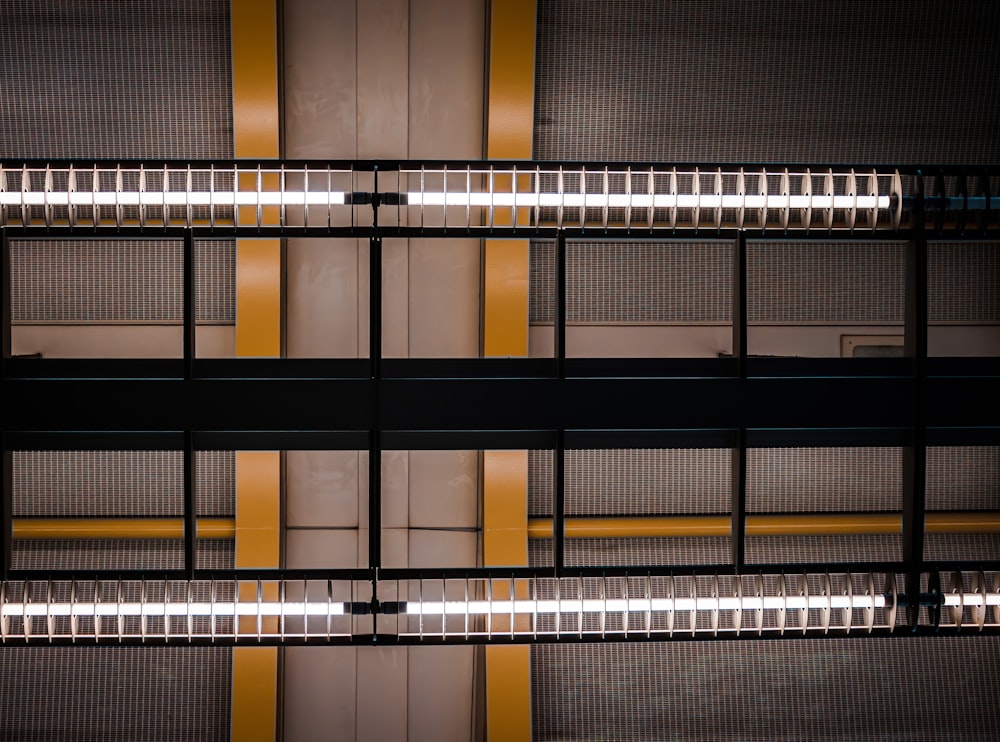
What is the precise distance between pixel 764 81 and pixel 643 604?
4.99 metres

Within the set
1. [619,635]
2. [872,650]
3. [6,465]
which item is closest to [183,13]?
[6,465]

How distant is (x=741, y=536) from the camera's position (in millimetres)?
3623

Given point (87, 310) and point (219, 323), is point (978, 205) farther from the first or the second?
point (87, 310)

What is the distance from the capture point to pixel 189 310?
3.46 metres

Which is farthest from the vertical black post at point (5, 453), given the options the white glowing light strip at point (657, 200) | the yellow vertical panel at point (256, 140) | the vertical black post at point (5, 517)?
the white glowing light strip at point (657, 200)

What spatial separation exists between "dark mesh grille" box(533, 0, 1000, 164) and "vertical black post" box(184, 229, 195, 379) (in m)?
3.49

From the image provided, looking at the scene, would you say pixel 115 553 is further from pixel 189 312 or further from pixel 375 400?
pixel 375 400

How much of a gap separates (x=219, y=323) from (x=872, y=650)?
7.18m

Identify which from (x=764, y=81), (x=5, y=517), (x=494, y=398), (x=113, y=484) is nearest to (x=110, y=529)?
(x=113, y=484)

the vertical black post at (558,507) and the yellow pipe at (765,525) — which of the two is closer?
the vertical black post at (558,507)

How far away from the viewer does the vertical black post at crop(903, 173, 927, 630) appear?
350cm

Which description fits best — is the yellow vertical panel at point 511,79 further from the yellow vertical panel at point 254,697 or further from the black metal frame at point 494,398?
the yellow vertical panel at point 254,697

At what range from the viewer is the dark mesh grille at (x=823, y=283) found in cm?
605

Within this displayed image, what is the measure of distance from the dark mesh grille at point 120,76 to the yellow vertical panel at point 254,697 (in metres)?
4.80
